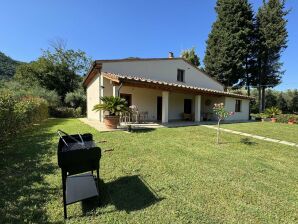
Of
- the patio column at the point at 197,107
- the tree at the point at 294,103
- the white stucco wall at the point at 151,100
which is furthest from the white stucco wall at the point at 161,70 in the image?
the tree at the point at 294,103

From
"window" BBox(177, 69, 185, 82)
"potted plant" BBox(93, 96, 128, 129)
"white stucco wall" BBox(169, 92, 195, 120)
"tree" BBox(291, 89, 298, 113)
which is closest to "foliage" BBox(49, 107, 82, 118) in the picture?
"white stucco wall" BBox(169, 92, 195, 120)

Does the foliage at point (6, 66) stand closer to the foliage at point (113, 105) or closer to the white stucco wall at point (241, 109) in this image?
the foliage at point (113, 105)

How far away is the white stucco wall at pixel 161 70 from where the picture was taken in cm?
1365

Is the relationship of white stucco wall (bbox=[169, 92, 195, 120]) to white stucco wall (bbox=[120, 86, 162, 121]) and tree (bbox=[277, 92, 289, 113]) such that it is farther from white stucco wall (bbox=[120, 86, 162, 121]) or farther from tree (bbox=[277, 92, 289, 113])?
tree (bbox=[277, 92, 289, 113])

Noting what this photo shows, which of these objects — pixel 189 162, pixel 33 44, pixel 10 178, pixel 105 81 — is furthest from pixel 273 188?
pixel 33 44

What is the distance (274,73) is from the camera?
27078 mm

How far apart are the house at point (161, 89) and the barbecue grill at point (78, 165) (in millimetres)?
6472

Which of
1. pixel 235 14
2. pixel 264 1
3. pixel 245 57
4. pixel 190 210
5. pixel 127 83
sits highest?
pixel 264 1

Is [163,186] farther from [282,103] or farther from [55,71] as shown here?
[282,103]

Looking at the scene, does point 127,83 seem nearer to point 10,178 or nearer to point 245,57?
point 10,178

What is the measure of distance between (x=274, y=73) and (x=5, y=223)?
32701mm

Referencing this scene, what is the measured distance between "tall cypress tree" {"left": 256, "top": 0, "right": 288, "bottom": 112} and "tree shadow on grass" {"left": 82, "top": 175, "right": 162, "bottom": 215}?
29.2 metres

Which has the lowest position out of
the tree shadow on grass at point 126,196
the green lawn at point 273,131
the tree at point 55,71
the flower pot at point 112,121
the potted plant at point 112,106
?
the tree shadow on grass at point 126,196

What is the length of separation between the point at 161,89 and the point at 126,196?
910 centimetres
